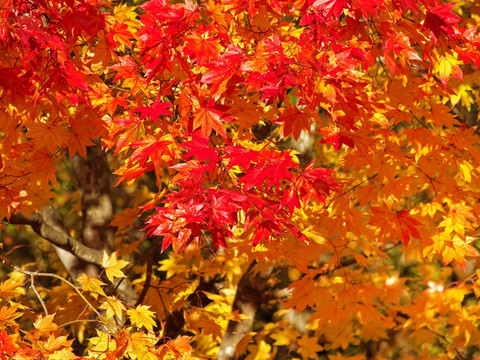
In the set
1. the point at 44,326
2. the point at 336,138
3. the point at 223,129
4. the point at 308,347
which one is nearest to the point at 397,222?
the point at 336,138

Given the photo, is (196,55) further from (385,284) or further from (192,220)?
(385,284)

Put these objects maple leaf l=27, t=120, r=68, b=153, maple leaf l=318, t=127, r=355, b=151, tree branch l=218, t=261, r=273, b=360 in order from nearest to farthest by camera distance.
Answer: maple leaf l=318, t=127, r=355, b=151 → maple leaf l=27, t=120, r=68, b=153 → tree branch l=218, t=261, r=273, b=360

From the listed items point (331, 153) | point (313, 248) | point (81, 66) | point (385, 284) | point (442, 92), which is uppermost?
point (81, 66)

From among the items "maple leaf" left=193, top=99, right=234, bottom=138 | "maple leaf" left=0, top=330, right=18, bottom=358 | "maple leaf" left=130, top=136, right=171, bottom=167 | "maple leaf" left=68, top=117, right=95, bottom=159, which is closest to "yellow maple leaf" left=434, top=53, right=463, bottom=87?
"maple leaf" left=193, top=99, right=234, bottom=138

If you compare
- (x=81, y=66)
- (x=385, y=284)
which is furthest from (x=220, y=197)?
(x=385, y=284)

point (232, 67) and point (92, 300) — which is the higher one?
point (232, 67)

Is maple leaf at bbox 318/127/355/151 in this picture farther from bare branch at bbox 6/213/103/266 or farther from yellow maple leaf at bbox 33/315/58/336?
bare branch at bbox 6/213/103/266

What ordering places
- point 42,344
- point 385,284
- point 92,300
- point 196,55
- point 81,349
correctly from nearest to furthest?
point 196,55, point 42,344, point 92,300, point 81,349, point 385,284

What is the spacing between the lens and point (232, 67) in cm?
264

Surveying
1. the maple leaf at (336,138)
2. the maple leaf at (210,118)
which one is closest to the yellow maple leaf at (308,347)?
the maple leaf at (336,138)

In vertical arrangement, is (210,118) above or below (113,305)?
above

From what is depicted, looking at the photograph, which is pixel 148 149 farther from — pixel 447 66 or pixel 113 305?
pixel 447 66

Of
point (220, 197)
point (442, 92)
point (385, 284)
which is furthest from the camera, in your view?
point (385, 284)

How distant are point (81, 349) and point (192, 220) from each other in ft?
11.3
